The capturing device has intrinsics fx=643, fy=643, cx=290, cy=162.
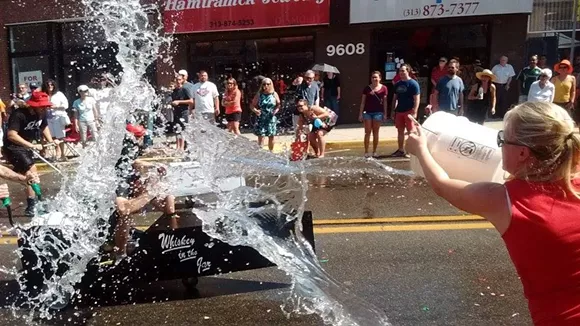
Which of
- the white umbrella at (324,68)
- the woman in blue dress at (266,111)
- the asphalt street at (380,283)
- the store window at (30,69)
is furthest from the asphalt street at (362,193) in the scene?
the store window at (30,69)

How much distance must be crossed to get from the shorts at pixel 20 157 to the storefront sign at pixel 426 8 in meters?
10.0

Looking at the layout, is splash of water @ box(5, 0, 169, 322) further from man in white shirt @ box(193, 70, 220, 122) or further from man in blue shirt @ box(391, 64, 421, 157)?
man in white shirt @ box(193, 70, 220, 122)

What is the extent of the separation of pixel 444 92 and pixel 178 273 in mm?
7927

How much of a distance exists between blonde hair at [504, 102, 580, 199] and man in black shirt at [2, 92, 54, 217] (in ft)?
20.4

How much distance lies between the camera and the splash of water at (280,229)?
4.29m

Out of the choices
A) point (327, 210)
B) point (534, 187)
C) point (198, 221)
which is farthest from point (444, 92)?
point (534, 187)

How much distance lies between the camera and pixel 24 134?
285 inches

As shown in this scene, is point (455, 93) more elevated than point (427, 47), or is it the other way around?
point (427, 47)

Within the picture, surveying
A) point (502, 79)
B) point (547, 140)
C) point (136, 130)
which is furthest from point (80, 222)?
point (502, 79)

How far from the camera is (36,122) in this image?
7.36 meters

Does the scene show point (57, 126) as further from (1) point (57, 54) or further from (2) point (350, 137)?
(2) point (350, 137)

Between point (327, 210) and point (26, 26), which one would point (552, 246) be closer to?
point (327, 210)

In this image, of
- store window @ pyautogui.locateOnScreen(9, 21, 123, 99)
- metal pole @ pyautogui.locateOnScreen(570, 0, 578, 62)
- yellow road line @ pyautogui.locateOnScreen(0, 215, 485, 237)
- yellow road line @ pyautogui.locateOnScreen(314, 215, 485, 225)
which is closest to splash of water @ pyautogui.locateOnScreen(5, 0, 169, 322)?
Result: yellow road line @ pyautogui.locateOnScreen(0, 215, 485, 237)

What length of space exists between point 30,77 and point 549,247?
17.2m
